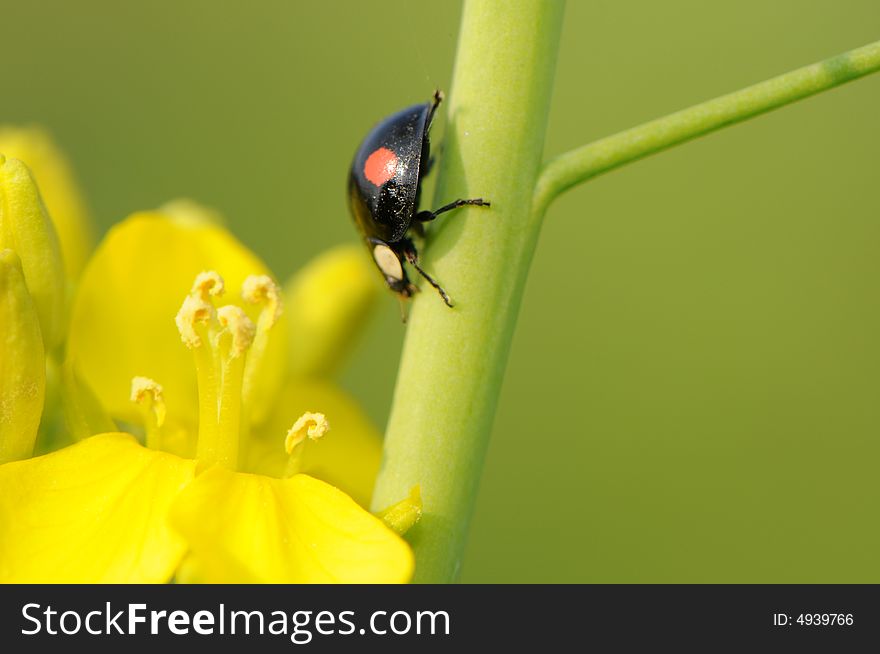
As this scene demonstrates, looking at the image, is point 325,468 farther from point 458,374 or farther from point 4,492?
point 4,492

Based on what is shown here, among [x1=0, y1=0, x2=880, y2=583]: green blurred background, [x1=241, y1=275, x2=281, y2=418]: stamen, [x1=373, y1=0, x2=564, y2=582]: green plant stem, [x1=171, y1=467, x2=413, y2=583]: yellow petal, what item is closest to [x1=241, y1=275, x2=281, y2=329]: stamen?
[x1=241, y1=275, x2=281, y2=418]: stamen

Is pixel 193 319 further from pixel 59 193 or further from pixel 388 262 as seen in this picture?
pixel 59 193

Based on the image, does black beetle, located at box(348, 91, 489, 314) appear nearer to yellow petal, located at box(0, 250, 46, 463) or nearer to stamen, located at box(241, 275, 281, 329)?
stamen, located at box(241, 275, 281, 329)

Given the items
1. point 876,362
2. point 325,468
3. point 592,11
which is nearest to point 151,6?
point 592,11

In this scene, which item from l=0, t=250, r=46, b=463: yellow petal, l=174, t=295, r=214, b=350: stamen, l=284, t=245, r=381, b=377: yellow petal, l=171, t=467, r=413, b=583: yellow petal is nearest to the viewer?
l=171, t=467, r=413, b=583: yellow petal

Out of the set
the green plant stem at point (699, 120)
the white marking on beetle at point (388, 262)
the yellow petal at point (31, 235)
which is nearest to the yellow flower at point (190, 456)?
the yellow petal at point (31, 235)

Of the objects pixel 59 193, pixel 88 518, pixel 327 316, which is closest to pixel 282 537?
pixel 88 518
